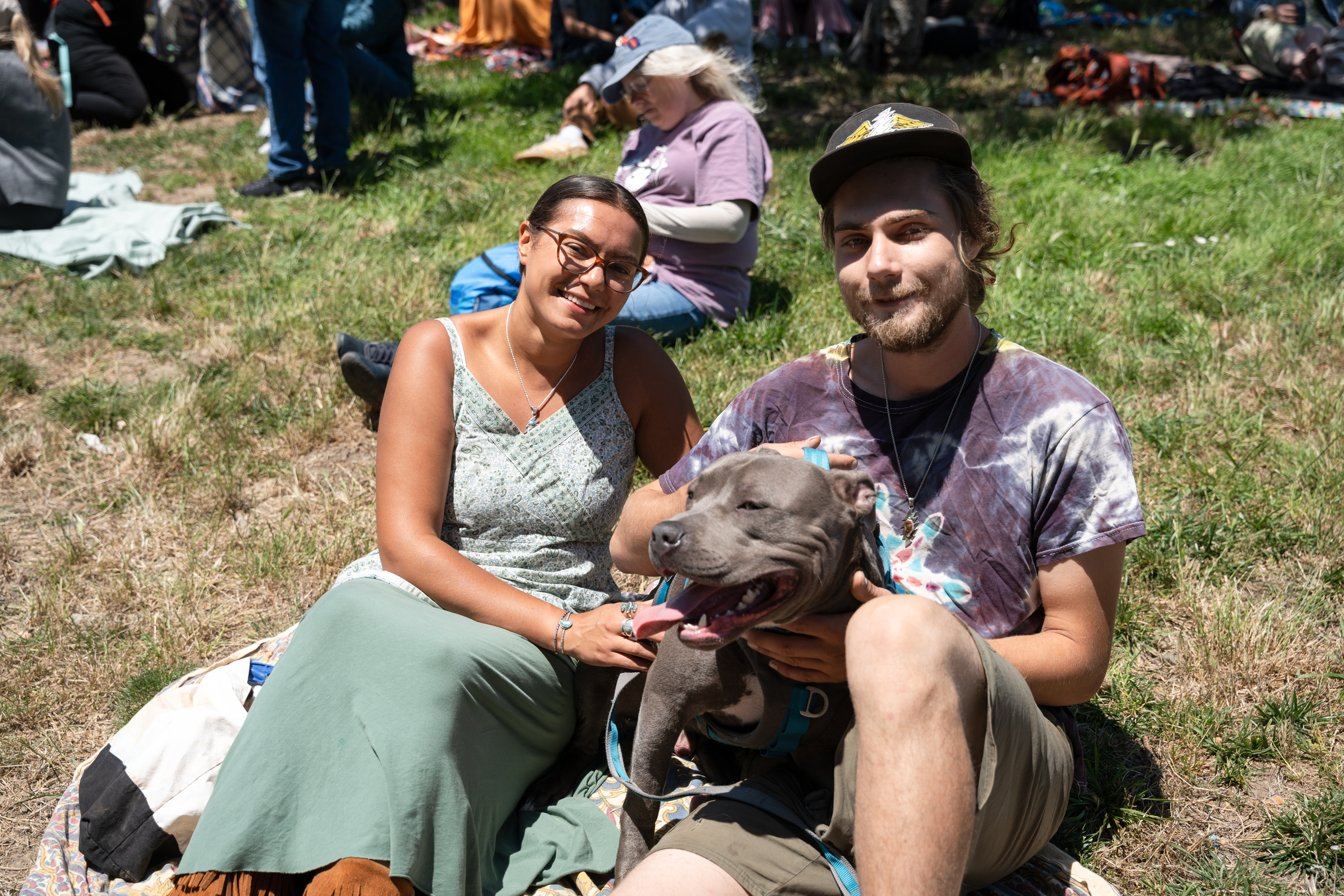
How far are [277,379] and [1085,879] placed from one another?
457cm

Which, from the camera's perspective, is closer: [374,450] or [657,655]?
[657,655]

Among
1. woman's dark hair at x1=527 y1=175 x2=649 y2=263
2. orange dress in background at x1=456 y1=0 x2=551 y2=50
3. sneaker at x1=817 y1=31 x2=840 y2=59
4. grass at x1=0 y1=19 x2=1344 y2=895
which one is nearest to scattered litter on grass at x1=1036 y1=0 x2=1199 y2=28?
sneaker at x1=817 y1=31 x2=840 y2=59

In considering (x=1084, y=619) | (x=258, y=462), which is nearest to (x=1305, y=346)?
(x=1084, y=619)

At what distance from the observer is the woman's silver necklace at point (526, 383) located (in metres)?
2.99

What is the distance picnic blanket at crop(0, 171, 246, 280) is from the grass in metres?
0.24

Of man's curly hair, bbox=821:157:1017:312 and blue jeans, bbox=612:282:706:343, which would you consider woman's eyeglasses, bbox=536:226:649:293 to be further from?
blue jeans, bbox=612:282:706:343

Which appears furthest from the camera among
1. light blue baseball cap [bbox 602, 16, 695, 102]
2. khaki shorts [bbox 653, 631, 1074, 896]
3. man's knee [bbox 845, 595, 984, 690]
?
light blue baseball cap [bbox 602, 16, 695, 102]

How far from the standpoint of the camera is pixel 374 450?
493 cm

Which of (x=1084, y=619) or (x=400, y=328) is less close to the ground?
(x=1084, y=619)

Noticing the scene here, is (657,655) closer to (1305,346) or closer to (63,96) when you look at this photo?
(1305,346)

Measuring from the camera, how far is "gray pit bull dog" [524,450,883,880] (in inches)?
80.4

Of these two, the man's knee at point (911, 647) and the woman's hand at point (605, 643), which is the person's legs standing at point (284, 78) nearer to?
the woman's hand at point (605, 643)

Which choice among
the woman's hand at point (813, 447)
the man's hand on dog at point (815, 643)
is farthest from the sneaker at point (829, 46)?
the man's hand on dog at point (815, 643)

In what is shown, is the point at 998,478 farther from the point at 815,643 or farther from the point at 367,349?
the point at 367,349
